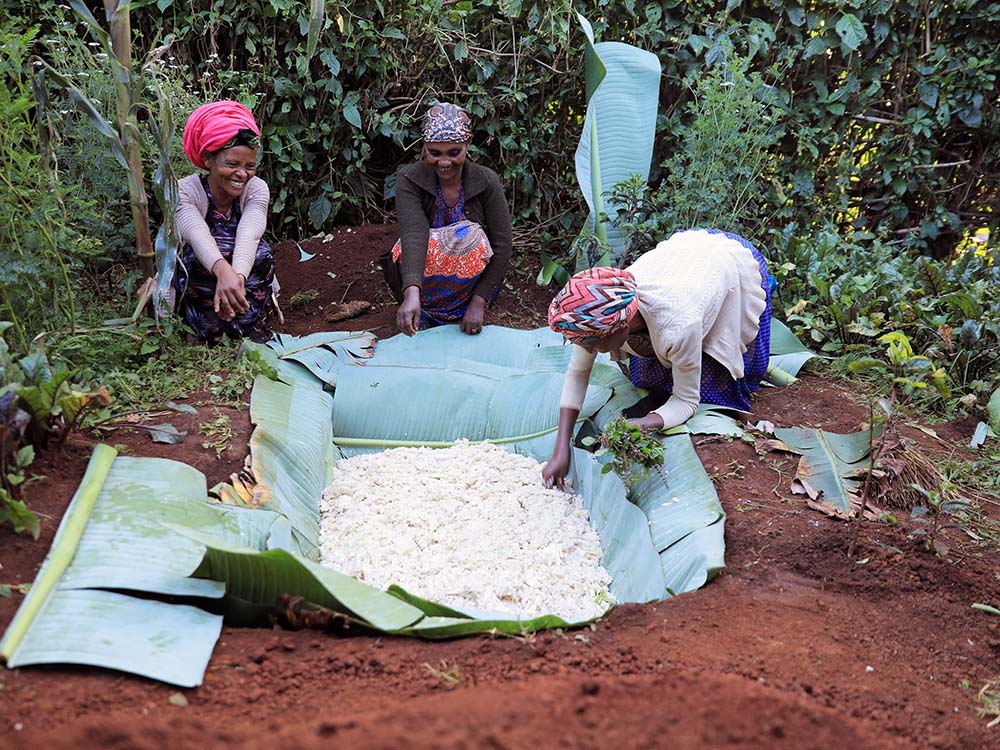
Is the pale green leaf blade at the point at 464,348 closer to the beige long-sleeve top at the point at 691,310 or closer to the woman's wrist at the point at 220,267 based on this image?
the woman's wrist at the point at 220,267

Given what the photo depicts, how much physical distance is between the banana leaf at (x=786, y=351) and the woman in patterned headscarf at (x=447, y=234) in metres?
1.31

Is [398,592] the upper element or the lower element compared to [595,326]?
lower

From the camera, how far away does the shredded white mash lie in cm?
254

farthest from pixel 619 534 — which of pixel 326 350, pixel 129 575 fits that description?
pixel 326 350

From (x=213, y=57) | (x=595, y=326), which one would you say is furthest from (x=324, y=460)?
(x=213, y=57)

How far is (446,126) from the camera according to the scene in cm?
390

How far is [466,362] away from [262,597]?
6.56ft

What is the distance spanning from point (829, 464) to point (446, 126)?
221 centimetres

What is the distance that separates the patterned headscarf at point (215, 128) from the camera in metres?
3.54

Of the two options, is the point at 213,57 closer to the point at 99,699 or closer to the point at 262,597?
the point at 262,597

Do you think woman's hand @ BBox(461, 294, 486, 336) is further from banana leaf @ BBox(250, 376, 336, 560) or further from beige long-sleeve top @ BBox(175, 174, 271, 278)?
beige long-sleeve top @ BBox(175, 174, 271, 278)

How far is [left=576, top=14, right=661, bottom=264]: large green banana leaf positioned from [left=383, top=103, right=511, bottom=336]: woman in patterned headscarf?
622mm

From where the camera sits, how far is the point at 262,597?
80.0 inches

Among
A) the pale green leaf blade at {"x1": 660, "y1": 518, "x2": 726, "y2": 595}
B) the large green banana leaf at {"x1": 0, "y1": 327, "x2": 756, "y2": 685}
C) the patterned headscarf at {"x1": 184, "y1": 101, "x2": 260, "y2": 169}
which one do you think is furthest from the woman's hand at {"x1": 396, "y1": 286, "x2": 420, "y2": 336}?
the pale green leaf blade at {"x1": 660, "y1": 518, "x2": 726, "y2": 595}
